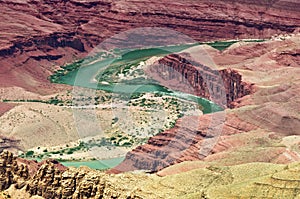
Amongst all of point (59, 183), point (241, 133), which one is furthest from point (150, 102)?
point (59, 183)

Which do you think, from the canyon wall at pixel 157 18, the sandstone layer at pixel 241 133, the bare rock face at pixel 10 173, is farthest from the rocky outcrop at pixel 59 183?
the canyon wall at pixel 157 18

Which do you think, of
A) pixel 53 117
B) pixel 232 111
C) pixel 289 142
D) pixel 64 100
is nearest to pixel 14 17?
pixel 64 100

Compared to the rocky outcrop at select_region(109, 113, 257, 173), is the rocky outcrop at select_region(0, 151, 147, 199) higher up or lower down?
higher up

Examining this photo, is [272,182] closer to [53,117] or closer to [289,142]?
[289,142]

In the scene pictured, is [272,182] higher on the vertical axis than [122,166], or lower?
higher

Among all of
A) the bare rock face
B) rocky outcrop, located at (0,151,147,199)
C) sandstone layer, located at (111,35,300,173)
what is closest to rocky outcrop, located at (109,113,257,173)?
sandstone layer, located at (111,35,300,173)

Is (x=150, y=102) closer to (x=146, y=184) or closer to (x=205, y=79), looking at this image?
(x=205, y=79)

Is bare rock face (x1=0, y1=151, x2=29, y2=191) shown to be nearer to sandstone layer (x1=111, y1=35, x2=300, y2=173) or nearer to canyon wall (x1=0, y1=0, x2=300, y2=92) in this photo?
sandstone layer (x1=111, y1=35, x2=300, y2=173)

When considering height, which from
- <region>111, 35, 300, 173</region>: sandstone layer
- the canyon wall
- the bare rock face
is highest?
the bare rock face
